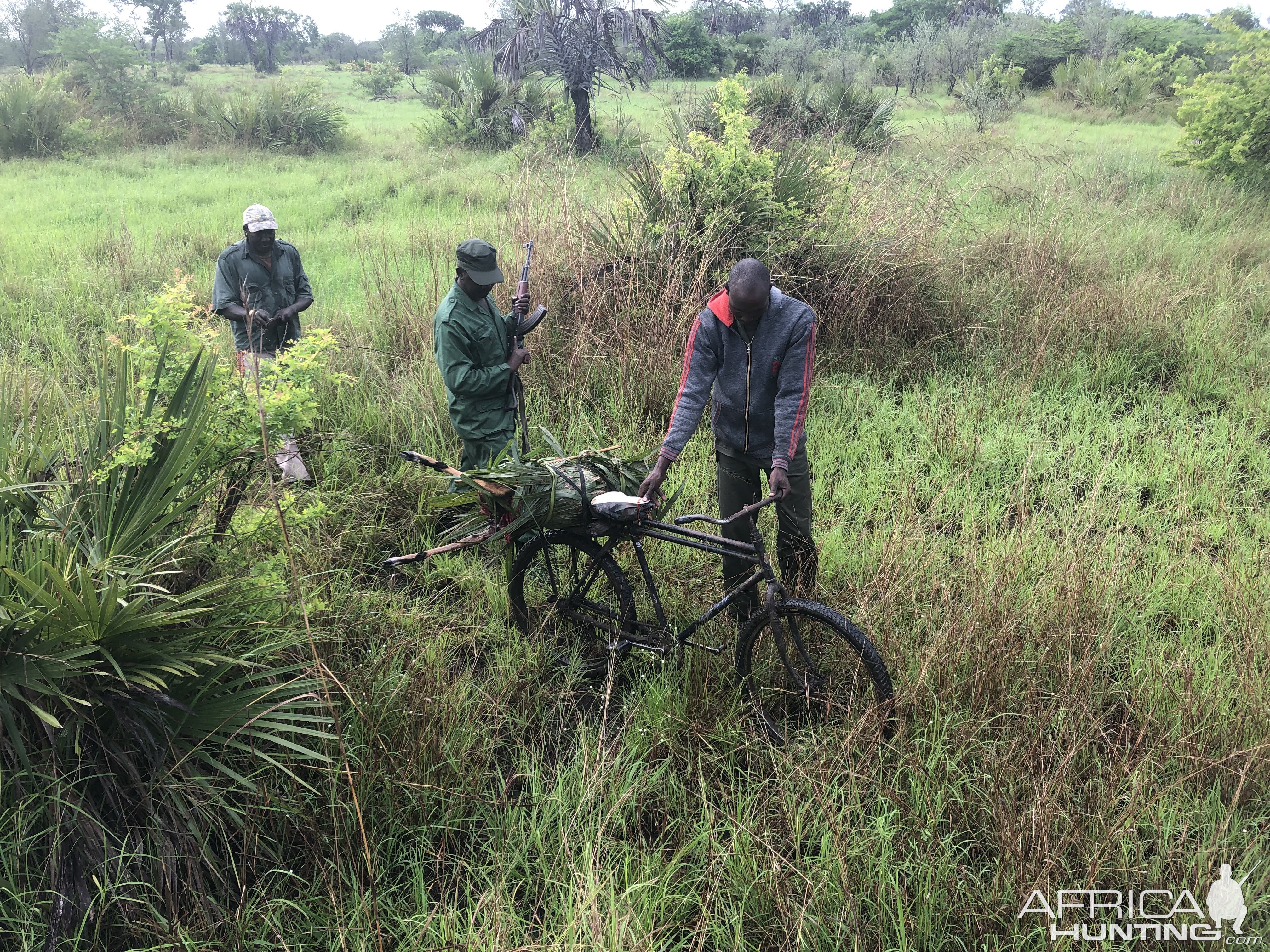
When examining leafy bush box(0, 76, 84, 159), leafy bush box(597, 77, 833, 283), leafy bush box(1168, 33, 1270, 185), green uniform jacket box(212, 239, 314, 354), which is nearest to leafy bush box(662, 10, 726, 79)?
leafy bush box(0, 76, 84, 159)

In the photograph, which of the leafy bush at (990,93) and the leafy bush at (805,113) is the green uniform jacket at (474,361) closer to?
the leafy bush at (805,113)

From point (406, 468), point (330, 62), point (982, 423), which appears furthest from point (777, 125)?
point (330, 62)

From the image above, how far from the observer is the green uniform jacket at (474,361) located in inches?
155

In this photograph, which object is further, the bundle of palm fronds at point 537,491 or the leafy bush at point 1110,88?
the leafy bush at point 1110,88

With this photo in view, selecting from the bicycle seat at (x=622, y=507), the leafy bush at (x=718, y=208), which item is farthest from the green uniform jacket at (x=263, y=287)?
the bicycle seat at (x=622, y=507)

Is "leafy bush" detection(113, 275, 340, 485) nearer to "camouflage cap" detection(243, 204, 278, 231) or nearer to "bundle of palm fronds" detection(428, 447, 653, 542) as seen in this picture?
"bundle of palm fronds" detection(428, 447, 653, 542)

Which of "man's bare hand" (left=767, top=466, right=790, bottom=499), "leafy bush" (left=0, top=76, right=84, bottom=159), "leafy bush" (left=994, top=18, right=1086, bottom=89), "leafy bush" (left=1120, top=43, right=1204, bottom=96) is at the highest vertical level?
"leafy bush" (left=994, top=18, right=1086, bottom=89)

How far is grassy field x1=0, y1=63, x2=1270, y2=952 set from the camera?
89.5 inches

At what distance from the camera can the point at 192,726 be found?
2385 millimetres

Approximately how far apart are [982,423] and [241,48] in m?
57.5

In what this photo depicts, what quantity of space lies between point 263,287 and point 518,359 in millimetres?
2500

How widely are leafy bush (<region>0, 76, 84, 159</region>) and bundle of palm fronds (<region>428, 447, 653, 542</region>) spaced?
732 inches

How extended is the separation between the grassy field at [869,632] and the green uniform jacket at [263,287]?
61 centimetres

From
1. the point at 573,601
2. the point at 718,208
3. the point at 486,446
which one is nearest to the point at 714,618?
the point at 573,601
